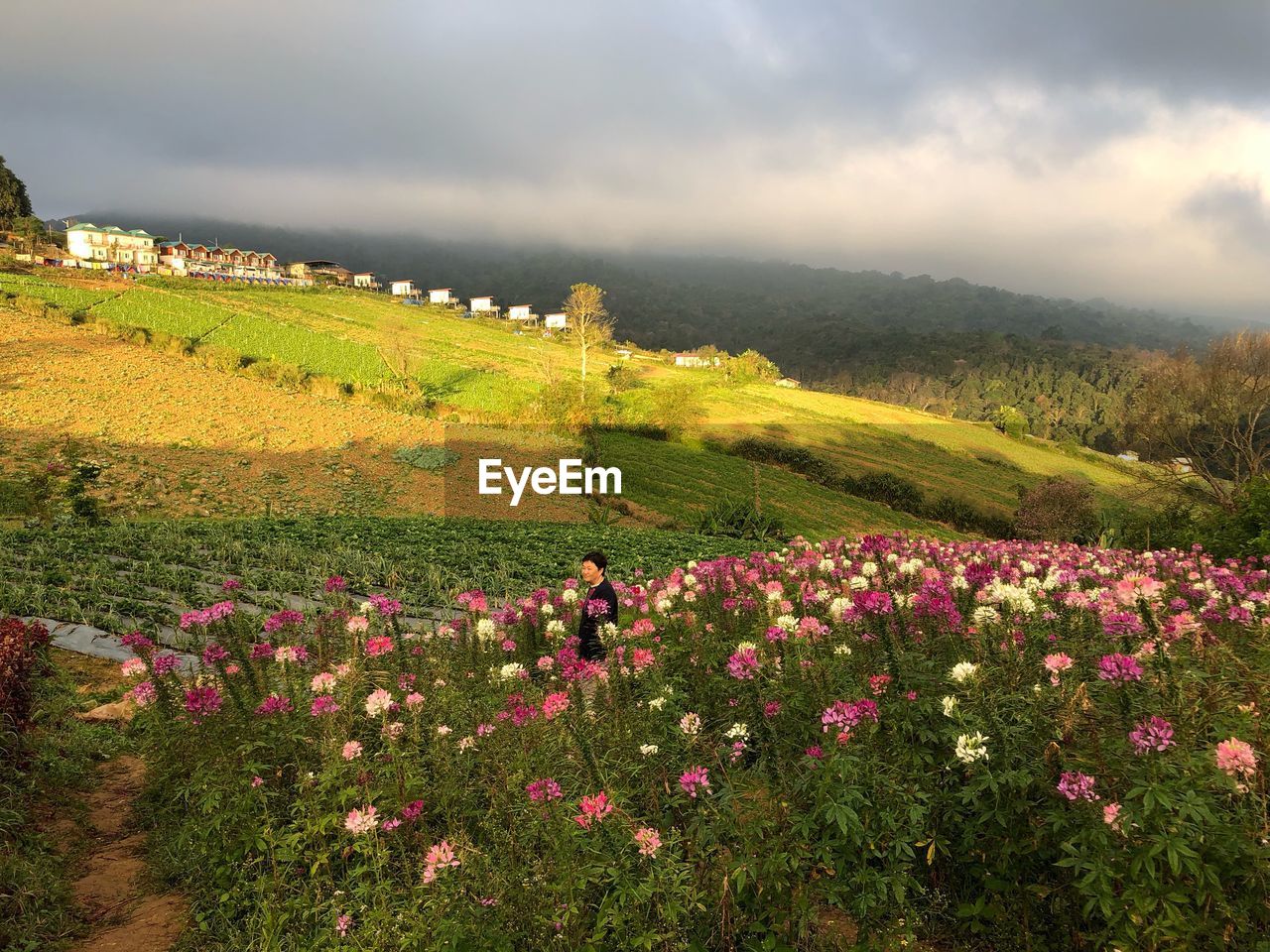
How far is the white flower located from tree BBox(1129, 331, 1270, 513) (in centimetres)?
3361

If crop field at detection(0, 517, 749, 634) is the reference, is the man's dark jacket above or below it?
above

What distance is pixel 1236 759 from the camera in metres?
2.32

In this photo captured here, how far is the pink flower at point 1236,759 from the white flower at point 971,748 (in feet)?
2.65

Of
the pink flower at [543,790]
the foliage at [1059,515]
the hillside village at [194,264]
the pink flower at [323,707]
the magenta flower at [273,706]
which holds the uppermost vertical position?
the hillside village at [194,264]

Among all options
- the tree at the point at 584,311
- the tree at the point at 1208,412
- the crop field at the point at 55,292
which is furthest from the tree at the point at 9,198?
the tree at the point at 1208,412

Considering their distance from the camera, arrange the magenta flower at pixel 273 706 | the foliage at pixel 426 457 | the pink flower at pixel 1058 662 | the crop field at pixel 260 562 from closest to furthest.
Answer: the pink flower at pixel 1058 662
the magenta flower at pixel 273 706
the crop field at pixel 260 562
the foliage at pixel 426 457

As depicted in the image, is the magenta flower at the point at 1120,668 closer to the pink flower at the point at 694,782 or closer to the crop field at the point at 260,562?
the pink flower at the point at 694,782

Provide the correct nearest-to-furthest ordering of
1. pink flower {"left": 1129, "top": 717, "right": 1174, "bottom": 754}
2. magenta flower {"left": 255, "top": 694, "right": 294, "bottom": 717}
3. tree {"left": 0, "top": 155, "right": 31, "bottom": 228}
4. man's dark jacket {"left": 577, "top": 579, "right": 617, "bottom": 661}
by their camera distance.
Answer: pink flower {"left": 1129, "top": 717, "right": 1174, "bottom": 754} < magenta flower {"left": 255, "top": 694, "right": 294, "bottom": 717} < man's dark jacket {"left": 577, "top": 579, "right": 617, "bottom": 661} < tree {"left": 0, "top": 155, "right": 31, "bottom": 228}

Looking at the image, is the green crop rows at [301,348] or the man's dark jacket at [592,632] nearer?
the man's dark jacket at [592,632]

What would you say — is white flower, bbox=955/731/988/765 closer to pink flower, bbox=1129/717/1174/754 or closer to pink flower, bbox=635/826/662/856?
pink flower, bbox=1129/717/1174/754

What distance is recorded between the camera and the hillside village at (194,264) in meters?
76.5

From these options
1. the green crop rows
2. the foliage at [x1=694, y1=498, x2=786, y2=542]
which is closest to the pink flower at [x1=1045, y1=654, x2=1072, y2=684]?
the foliage at [x1=694, y1=498, x2=786, y2=542]

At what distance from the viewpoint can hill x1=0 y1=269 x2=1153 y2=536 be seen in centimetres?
2409

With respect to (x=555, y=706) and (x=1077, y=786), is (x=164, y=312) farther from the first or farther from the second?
(x=1077, y=786)
